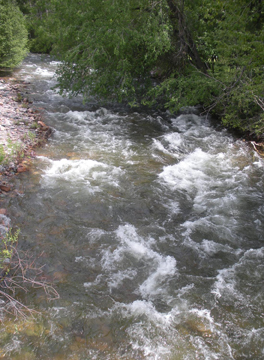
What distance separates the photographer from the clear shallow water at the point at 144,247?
10.8ft

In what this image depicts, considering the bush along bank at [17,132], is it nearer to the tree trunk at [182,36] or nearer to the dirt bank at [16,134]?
the dirt bank at [16,134]

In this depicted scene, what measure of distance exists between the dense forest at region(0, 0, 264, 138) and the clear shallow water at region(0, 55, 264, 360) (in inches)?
67.5

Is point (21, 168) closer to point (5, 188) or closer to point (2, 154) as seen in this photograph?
point (2, 154)

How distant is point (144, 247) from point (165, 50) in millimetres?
6405

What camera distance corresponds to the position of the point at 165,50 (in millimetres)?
8477

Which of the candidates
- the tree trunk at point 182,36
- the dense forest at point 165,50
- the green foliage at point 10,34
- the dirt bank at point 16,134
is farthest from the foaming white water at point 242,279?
the green foliage at point 10,34

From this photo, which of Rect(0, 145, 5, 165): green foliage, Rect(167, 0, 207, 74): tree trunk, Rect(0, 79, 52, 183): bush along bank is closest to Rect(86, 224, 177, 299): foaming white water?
Rect(0, 79, 52, 183): bush along bank

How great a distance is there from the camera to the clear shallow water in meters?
3.30

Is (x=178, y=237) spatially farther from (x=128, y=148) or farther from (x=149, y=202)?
(x=128, y=148)

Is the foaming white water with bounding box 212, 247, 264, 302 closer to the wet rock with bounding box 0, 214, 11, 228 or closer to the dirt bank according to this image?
the wet rock with bounding box 0, 214, 11, 228

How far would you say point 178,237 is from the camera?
4.89 metres

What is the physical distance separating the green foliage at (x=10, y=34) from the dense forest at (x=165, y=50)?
404 centimetres

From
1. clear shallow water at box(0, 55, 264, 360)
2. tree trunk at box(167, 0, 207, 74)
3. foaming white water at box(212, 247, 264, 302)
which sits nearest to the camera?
clear shallow water at box(0, 55, 264, 360)

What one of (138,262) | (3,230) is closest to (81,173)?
(3,230)
